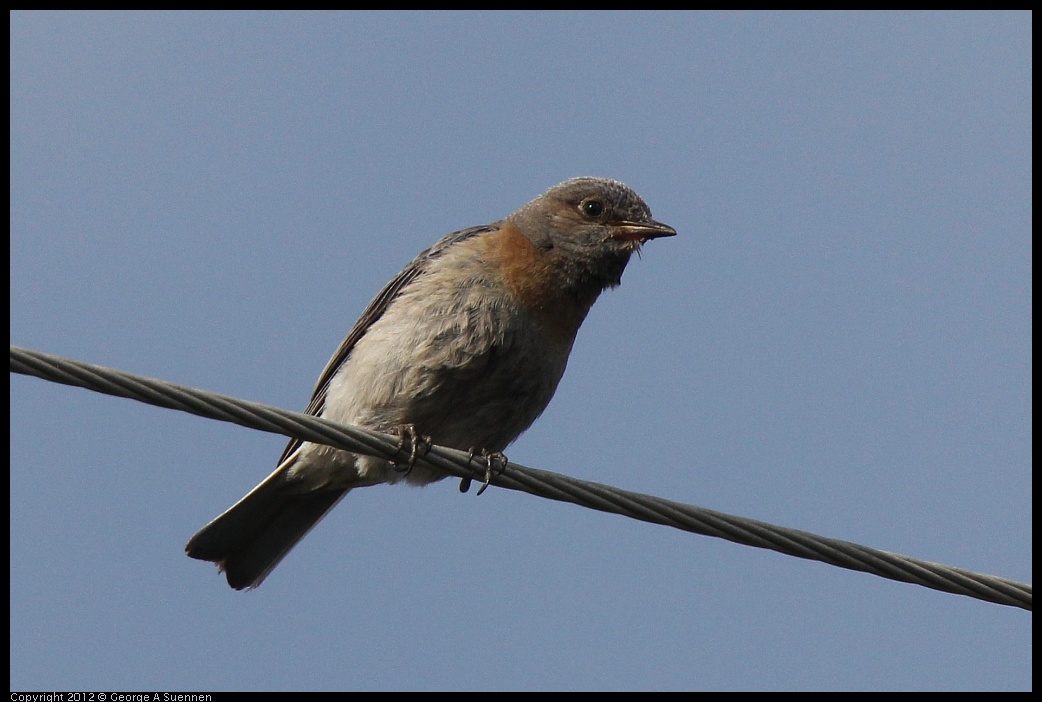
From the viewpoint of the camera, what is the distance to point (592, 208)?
842 centimetres

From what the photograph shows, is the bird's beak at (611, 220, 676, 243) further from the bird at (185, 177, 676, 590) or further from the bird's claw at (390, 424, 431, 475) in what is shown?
the bird's claw at (390, 424, 431, 475)

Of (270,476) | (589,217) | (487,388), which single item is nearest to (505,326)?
(487,388)

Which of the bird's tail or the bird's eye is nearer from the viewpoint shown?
the bird's tail

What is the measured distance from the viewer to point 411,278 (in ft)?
25.9

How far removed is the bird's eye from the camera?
8391 millimetres

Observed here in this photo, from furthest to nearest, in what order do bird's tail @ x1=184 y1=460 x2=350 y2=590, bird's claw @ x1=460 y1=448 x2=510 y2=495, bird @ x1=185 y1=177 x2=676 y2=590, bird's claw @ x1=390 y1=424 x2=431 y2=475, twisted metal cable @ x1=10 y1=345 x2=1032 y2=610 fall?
bird's tail @ x1=184 y1=460 x2=350 y2=590, bird @ x1=185 y1=177 x2=676 y2=590, bird's claw @ x1=390 y1=424 x2=431 y2=475, bird's claw @ x1=460 y1=448 x2=510 y2=495, twisted metal cable @ x1=10 y1=345 x2=1032 y2=610

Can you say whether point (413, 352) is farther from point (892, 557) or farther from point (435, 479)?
point (892, 557)

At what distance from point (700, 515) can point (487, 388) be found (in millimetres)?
2385

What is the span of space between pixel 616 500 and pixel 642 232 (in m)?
3.39

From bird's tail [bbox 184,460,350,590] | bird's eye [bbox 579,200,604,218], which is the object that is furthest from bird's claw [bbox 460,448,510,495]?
bird's eye [bbox 579,200,604,218]

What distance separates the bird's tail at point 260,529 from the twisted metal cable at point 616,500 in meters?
2.84

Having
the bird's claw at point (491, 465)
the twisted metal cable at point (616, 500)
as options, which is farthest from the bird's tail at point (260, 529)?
the twisted metal cable at point (616, 500)

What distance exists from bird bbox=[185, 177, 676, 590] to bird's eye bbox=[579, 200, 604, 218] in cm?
1

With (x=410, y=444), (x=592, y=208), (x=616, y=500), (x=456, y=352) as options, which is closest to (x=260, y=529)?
(x=410, y=444)
